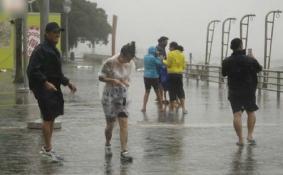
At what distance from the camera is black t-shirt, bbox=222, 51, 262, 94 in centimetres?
1125

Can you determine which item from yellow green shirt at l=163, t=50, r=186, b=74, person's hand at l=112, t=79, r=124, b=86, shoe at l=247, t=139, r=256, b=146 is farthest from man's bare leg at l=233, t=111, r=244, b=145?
yellow green shirt at l=163, t=50, r=186, b=74

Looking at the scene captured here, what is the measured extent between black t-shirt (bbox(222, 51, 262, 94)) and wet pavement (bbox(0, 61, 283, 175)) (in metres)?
0.91

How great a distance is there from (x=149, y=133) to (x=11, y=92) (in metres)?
12.1

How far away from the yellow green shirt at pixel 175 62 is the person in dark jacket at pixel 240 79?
17.1ft

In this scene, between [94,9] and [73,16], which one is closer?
[73,16]

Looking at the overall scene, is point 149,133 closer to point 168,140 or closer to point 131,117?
point 168,140

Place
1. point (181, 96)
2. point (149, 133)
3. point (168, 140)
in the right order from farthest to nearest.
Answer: point (181, 96) → point (149, 133) → point (168, 140)

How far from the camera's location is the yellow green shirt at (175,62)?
54.4ft

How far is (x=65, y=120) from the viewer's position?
47.9 feet

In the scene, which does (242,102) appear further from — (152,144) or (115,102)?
(115,102)

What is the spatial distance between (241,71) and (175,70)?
18.0 feet

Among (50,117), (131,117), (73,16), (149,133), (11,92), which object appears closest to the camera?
(50,117)

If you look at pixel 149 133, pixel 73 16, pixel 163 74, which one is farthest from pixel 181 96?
pixel 73 16

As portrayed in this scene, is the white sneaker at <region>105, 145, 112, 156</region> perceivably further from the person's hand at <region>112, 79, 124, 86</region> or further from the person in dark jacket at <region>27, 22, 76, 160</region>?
the person's hand at <region>112, 79, 124, 86</region>
